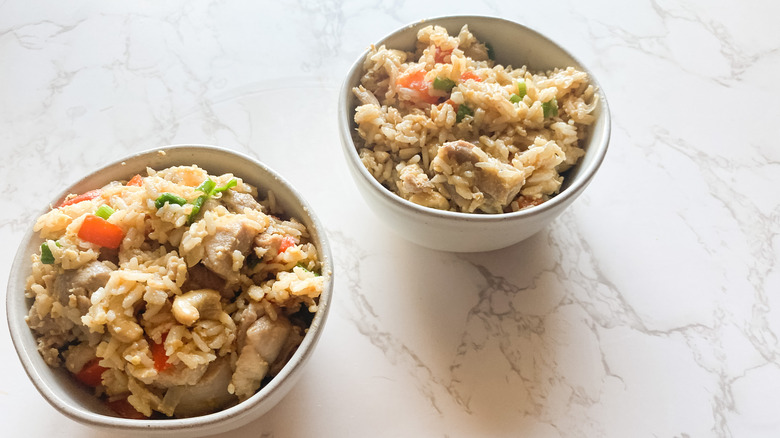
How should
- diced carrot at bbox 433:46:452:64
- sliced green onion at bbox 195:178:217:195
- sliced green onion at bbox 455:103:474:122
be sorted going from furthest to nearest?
diced carrot at bbox 433:46:452:64, sliced green onion at bbox 455:103:474:122, sliced green onion at bbox 195:178:217:195

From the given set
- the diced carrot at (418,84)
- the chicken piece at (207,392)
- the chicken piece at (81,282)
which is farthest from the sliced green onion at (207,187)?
the diced carrot at (418,84)

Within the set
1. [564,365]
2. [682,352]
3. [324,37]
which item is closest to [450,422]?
[564,365]

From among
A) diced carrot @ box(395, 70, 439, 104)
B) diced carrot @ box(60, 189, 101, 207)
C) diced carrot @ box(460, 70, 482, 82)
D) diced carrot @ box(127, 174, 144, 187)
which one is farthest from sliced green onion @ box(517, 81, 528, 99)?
diced carrot @ box(60, 189, 101, 207)

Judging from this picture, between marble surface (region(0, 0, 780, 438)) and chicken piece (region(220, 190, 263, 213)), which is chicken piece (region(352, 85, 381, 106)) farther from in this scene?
chicken piece (region(220, 190, 263, 213))

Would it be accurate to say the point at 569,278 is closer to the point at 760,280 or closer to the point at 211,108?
the point at 760,280

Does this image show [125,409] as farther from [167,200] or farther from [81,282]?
[167,200]

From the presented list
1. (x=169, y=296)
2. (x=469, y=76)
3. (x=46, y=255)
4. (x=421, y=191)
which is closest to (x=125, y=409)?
(x=169, y=296)
